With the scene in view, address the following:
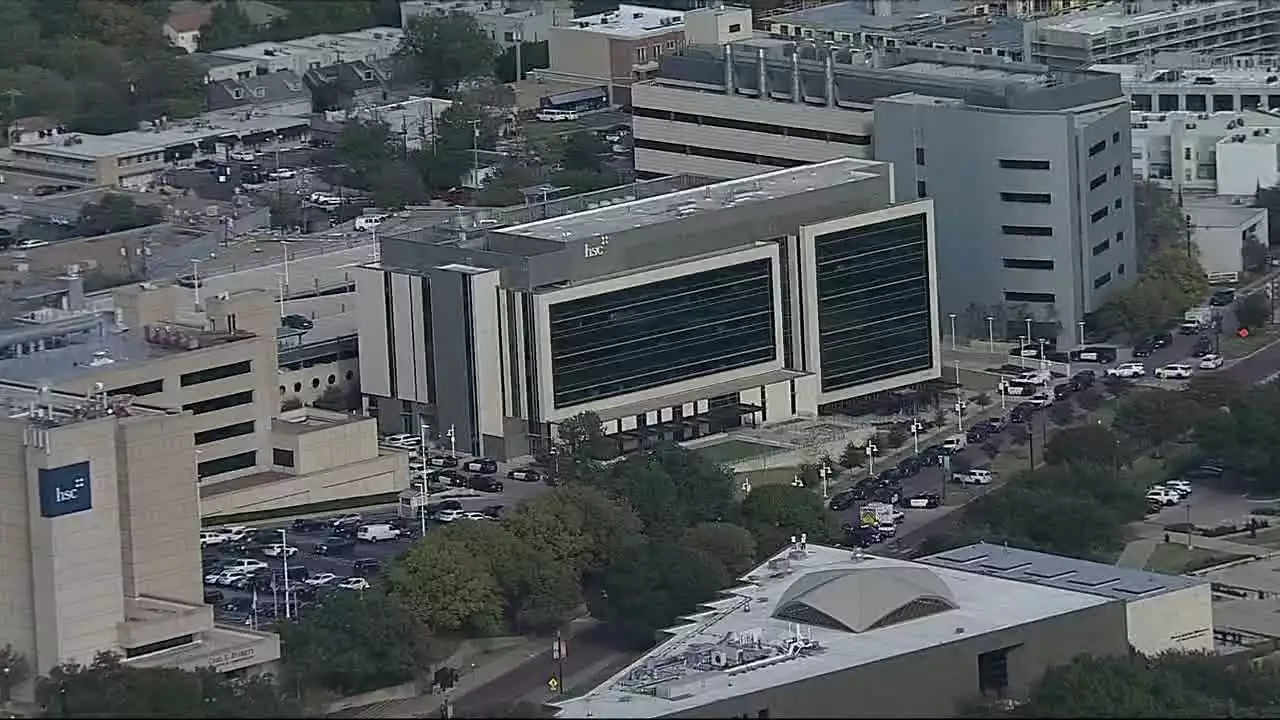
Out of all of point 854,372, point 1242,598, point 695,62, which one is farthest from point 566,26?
point 1242,598

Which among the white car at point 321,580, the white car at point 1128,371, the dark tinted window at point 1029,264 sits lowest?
the white car at point 321,580

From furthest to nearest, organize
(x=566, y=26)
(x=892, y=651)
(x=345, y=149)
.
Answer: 1. (x=566, y=26)
2. (x=345, y=149)
3. (x=892, y=651)

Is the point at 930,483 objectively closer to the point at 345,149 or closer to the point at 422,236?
the point at 422,236

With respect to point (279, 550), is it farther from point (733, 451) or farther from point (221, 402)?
point (733, 451)

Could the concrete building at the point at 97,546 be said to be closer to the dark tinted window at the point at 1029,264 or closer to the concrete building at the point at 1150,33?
the dark tinted window at the point at 1029,264

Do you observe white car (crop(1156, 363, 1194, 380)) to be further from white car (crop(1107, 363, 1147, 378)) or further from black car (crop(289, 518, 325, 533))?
black car (crop(289, 518, 325, 533))

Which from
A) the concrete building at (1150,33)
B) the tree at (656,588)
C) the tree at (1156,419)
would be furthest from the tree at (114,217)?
the tree at (656,588)
